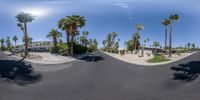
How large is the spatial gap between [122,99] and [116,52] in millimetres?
722

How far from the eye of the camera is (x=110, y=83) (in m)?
3.30

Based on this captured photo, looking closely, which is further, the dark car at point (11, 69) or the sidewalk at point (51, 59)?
the sidewalk at point (51, 59)

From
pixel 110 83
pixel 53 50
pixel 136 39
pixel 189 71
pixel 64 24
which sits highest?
pixel 64 24

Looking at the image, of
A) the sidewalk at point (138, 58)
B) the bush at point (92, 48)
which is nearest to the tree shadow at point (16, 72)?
the bush at point (92, 48)

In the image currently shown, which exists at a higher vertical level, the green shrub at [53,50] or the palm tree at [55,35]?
the palm tree at [55,35]

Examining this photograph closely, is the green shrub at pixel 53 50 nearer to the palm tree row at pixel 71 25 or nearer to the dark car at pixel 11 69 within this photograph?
the palm tree row at pixel 71 25

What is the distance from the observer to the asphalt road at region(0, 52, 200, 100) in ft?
10.2

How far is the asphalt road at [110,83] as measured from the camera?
310cm

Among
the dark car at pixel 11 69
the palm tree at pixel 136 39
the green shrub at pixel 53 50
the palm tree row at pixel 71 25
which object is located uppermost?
the palm tree row at pixel 71 25

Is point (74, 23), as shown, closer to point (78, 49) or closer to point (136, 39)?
point (78, 49)

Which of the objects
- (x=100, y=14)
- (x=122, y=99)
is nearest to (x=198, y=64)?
(x=122, y=99)

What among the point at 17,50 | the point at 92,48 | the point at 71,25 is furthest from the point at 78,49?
the point at 17,50

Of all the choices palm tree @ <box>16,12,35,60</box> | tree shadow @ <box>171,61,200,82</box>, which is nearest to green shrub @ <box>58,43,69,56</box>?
palm tree @ <box>16,12,35,60</box>

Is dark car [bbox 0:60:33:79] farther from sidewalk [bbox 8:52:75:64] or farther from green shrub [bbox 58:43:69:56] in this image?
green shrub [bbox 58:43:69:56]
